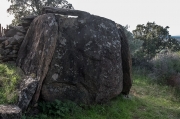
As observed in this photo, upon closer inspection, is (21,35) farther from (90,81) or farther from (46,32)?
(90,81)

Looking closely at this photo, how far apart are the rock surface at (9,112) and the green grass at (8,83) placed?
0.42m

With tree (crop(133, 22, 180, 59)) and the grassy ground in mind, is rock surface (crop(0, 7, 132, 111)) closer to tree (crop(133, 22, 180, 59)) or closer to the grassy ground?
the grassy ground

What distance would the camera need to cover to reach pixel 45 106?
6535 millimetres

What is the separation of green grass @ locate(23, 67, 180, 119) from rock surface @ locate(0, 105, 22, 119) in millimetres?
461

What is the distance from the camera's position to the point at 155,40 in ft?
88.3

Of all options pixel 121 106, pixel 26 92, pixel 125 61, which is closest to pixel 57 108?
pixel 26 92

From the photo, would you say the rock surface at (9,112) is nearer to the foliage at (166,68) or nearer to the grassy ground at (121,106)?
the grassy ground at (121,106)

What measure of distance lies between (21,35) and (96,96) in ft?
11.2

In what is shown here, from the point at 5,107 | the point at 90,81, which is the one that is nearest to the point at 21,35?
the point at 90,81

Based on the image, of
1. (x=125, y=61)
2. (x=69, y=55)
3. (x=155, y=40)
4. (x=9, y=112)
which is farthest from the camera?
(x=155, y=40)

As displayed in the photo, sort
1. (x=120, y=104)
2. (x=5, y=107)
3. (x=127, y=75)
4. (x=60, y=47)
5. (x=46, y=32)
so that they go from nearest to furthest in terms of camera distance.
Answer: (x=5, y=107) → (x=46, y=32) → (x=60, y=47) → (x=120, y=104) → (x=127, y=75)

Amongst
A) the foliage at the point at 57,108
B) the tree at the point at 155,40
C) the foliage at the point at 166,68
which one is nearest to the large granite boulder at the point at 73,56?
the foliage at the point at 57,108

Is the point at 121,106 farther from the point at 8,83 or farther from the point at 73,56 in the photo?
the point at 8,83

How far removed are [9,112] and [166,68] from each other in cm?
1105
